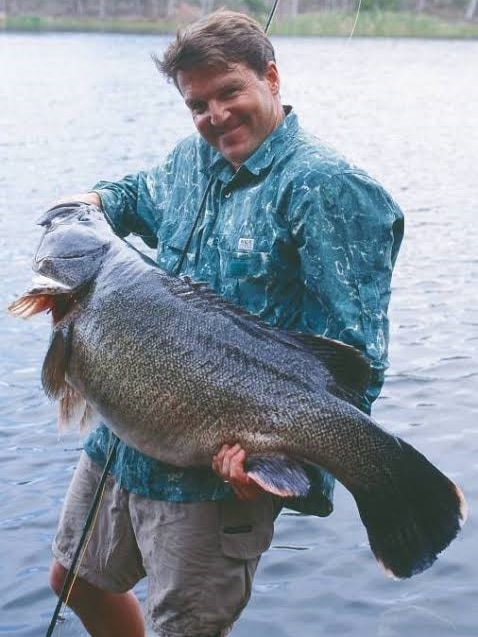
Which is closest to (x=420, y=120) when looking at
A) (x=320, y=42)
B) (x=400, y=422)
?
(x=400, y=422)

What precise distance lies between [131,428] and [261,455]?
422 mm

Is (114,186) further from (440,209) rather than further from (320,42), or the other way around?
(320,42)

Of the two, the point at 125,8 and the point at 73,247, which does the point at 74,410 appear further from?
the point at 125,8

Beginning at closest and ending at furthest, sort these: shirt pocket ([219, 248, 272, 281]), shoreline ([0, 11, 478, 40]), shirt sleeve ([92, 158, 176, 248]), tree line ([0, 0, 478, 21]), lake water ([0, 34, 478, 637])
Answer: shirt pocket ([219, 248, 272, 281]) → shirt sleeve ([92, 158, 176, 248]) → lake water ([0, 34, 478, 637]) → shoreline ([0, 11, 478, 40]) → tree line ([0, 0, 478, 21])

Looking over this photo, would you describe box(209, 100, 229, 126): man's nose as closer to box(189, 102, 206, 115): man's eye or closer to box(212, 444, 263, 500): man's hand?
box(189, 102, 206, 115): man's eye

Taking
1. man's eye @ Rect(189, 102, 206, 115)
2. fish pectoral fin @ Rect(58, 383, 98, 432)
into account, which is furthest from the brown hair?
fish pectoral fin @ Rect(58, 383, 98, 432)

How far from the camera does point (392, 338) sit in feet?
29.5

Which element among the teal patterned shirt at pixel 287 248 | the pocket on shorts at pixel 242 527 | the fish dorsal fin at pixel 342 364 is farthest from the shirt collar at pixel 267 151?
the pocket on shorts at pixel 242 527

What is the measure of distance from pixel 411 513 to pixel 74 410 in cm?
116

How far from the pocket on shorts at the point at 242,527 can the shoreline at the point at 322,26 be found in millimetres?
36450

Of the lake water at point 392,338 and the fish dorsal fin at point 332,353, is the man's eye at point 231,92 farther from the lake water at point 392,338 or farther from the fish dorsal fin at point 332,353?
the lake water at point 392,338

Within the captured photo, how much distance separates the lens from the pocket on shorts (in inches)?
119

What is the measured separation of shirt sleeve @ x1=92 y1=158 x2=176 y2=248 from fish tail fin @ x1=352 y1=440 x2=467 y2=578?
53.5 inches

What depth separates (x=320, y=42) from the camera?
4972cm
